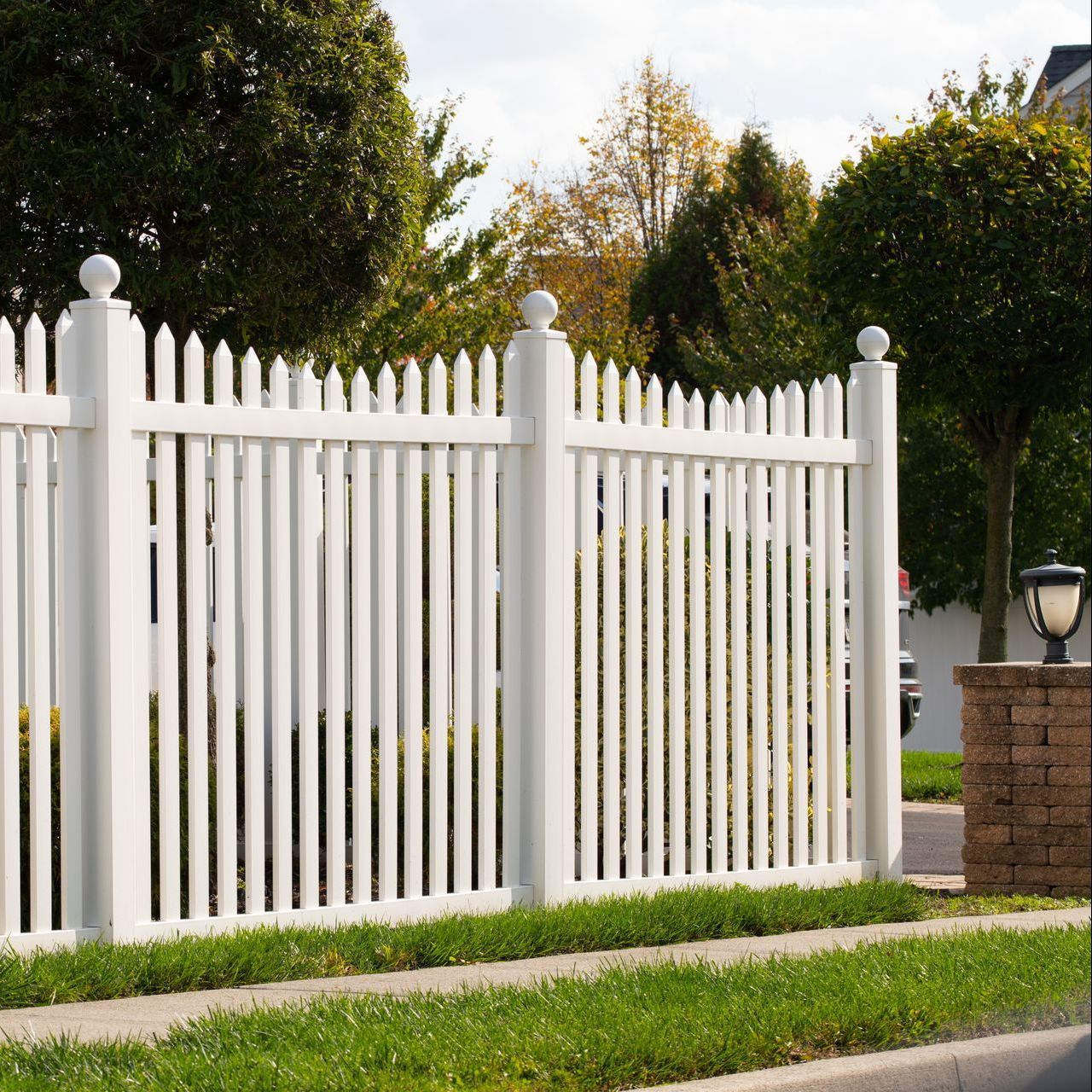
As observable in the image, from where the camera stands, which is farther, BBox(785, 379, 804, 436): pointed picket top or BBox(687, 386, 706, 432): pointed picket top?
BBox(785, 379, 804, 436): pointed picket top

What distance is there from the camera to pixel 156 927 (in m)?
5.19

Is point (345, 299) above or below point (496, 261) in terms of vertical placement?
below

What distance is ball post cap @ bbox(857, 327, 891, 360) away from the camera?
274 inches

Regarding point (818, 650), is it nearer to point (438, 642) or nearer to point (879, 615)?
point (879, 615)

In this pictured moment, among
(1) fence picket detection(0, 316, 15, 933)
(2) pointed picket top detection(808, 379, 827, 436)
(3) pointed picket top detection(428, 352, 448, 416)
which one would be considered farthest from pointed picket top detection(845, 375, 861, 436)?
(1) fence picket detection(0, 316, 15, 933)

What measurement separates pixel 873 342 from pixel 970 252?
174 inches

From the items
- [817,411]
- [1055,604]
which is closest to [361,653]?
[817,411]

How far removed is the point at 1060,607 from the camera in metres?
7.07

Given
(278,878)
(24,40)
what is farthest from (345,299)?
(278,878)

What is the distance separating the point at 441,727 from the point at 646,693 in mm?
990

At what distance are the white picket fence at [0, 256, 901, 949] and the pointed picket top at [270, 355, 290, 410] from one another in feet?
0.05

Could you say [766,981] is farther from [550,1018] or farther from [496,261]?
[496,261]

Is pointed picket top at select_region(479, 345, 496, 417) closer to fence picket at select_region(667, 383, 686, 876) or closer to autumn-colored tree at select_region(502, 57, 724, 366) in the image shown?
fence picket at select_region(667, 383, 686, 876)

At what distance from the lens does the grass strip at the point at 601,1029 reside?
379 centimetres
